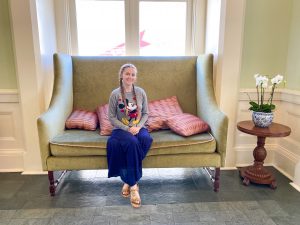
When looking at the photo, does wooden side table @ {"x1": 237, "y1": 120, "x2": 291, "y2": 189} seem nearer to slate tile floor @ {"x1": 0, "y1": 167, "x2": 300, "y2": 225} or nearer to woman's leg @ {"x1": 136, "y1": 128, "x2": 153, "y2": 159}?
slate tile floor @ {"x1": 0, "y1": 167, "x2": 300, "y2": 225}

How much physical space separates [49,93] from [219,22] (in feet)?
5.87

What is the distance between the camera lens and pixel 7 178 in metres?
2.32

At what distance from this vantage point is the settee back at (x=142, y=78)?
8.13 feet

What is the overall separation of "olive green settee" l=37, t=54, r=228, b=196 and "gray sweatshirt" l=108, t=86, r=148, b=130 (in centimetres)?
17

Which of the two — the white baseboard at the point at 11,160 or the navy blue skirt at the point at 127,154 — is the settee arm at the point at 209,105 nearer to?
the navy blue skirt at the point at 127,154

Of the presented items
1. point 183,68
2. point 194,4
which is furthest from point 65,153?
point 194,4

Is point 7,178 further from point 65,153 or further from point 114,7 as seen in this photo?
point 114,7

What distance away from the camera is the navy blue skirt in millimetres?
1840

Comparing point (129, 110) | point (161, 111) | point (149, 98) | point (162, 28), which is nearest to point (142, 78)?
point (149, 98)

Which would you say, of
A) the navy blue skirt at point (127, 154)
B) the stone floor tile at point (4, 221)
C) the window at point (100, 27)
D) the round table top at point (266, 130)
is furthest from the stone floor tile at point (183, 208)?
the window at point (100, 27)

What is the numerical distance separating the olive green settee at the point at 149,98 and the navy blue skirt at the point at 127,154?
79 millimetres

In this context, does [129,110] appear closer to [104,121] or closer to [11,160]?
[104,121]

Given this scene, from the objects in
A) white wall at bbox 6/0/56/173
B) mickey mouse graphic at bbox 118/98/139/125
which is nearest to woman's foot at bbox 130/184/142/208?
mickey mouse graphic at bbox 118/98/139/125

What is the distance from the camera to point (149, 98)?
8.20 feet
